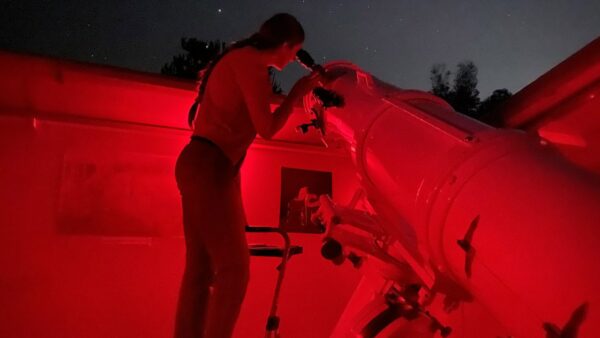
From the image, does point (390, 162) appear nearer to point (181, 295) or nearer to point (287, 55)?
point (287, 55)

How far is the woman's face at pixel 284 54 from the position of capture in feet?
6.65

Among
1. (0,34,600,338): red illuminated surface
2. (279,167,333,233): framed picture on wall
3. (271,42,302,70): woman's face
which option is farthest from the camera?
(279,167,333,233): framed picture on wall

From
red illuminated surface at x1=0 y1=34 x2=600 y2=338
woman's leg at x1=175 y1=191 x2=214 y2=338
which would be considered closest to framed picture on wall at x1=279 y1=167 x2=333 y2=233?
red illuminated surface at x1=0 y1=34 x2=600 y2=338

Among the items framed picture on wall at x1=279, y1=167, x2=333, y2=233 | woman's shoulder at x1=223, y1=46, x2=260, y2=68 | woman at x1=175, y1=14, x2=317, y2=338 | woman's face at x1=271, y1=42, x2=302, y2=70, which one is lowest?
framed picture on wall at x1=279, y1=167, x2=333, y2=233

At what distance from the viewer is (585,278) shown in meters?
0.71

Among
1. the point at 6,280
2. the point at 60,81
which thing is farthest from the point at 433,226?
the point at 6,280

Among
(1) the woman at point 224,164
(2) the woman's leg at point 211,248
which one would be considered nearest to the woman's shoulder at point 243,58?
(1) the woman at point 224,164

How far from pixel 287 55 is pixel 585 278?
1616mm

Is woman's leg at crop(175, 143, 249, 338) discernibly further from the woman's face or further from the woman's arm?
the woman's face

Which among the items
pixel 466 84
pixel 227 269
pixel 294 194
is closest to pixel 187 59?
pixel 466 84

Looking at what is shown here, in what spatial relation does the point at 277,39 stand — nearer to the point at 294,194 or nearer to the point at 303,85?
the point at 303,85

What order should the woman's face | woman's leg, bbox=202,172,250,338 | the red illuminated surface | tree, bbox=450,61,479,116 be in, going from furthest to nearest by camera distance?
tree, bbox=450,61,479,116, the woman's face, woman's leg, bbox=202,172,250,338, the red illuminated surface

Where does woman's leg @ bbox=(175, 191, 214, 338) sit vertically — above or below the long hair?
below

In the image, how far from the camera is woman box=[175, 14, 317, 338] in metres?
1.83
